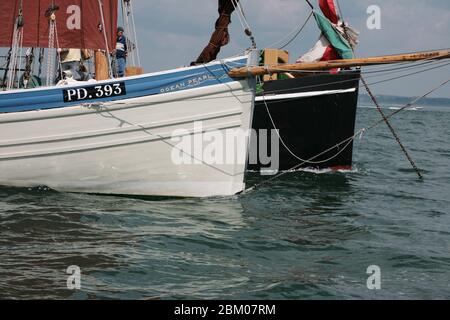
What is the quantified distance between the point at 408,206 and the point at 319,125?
429cm

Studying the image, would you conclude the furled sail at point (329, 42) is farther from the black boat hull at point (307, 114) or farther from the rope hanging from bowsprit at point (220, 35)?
the rope hanging from bowsprit at point (220, 35)

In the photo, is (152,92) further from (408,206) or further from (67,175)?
(408,206)

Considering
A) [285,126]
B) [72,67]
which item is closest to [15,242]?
[72,67]

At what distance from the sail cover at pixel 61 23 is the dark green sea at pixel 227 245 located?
3388 millimetres

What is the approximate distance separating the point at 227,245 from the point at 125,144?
370 centimetres

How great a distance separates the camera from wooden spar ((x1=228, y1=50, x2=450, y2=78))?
1136cm

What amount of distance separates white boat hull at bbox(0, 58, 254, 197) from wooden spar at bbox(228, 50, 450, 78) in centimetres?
31

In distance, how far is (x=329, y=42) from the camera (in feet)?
55.6

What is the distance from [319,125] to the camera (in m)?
18.3

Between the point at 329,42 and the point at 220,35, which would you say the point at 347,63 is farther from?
the point at 329,42

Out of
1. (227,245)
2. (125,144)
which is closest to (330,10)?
(125,144)

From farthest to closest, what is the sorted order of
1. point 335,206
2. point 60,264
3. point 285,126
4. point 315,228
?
point 285,126, point 335,206, point 315,228, point 60,264

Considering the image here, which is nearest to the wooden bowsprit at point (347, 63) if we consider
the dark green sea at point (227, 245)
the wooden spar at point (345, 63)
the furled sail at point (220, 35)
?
the wooden spar at point (345, 63)

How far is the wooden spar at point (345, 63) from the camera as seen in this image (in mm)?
11359
